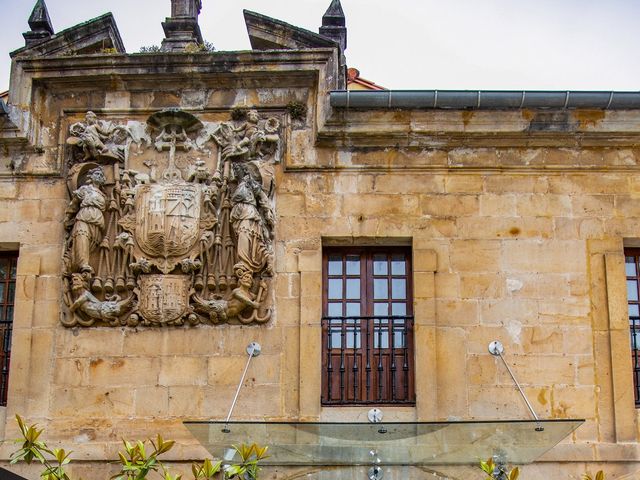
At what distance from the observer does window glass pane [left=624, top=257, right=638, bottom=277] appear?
12547 millimetres

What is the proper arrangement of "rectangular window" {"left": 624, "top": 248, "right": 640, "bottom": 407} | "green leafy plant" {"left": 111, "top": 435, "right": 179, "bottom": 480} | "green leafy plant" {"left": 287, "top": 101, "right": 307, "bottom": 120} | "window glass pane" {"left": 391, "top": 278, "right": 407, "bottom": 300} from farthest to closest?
"green leafy plant" {"left": 287, "top": 101, "right": 307, "bottom": 120}
"window glass pane" {"left": 391, "top": 278, "right": 407, "bottom": 300}
"rectangular window" {"left": 624, "top": 248, "right": 640, "bottom": 407}
"green leafy plant" {"left": 111, "top": 435, "right": 179, "bottom": 480}

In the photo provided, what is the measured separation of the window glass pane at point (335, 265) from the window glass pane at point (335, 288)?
0.23 ft

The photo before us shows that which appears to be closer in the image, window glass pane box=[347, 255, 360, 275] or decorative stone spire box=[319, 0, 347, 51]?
window glass pane box=[347, 255, 360, 275]

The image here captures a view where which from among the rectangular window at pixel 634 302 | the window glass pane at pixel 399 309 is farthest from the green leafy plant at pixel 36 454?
the rectangular window at pixel 634 302

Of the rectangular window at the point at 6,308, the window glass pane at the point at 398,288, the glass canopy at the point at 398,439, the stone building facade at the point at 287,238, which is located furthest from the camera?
the window glass pane at the point at 398,288

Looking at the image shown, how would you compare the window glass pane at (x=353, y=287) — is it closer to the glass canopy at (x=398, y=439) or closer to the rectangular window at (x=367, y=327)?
the rectangular window at (x=367, y=327)

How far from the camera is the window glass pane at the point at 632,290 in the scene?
12.5 meters

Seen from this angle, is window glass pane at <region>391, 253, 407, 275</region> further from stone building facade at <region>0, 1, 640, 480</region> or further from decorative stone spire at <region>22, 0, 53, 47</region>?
decorative stone spire at <region>22, 0, 53, 47</region>

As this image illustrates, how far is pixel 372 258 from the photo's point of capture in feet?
41.2

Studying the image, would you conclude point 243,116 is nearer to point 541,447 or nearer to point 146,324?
point 146,324

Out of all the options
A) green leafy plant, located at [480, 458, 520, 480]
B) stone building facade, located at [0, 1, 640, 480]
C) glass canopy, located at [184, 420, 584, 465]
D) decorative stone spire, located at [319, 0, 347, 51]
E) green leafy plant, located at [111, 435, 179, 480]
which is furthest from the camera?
decorative stone spire, located at [319, 0, 347, 51]

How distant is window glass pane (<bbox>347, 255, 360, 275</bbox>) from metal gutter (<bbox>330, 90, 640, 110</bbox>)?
4.78ft

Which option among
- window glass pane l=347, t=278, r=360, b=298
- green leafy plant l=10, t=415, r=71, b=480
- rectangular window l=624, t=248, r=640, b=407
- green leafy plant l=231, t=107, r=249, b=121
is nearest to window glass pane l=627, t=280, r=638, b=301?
rectangular window l=624, t=248, r=640, b=407

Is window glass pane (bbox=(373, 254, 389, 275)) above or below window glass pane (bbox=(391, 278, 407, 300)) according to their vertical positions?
above
